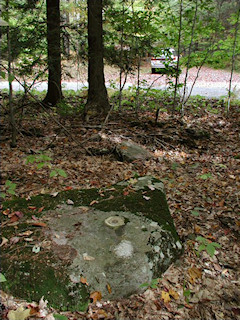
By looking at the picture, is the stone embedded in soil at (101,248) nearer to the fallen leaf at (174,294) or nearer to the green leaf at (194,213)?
the fallen leaf at (174,294)

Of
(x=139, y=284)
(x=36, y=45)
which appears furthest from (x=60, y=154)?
(x=139, y=284)

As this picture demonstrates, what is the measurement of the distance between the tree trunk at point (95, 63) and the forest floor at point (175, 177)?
1.60 feet

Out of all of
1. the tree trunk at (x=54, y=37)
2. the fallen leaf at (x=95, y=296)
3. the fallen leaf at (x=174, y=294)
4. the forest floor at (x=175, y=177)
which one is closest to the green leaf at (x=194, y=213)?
the forest floor at (x=175, y=177)

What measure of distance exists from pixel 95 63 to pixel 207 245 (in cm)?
615

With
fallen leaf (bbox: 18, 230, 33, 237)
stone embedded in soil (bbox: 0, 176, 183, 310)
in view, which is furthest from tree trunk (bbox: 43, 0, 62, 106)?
fallen leaf (bbox: 18, 230, 33, 237)

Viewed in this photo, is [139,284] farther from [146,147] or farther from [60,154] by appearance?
[146,147]

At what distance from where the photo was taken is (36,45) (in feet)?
20.6

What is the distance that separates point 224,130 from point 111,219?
5.69m

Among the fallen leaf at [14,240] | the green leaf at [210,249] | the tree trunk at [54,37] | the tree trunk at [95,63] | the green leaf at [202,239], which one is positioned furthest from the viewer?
the tree trunk at [54,37]

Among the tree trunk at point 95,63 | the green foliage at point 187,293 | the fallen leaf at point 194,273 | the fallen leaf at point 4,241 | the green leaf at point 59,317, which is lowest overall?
the fallen leaf at point 194,273

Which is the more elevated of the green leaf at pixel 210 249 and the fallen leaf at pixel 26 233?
the fallen leaf at pixel 26 233

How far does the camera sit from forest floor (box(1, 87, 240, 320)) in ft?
8.79

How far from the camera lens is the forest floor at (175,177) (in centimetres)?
268

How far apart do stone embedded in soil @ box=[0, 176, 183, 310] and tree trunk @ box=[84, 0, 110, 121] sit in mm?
4465
